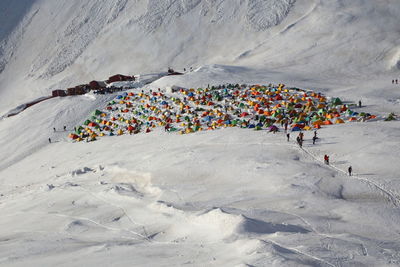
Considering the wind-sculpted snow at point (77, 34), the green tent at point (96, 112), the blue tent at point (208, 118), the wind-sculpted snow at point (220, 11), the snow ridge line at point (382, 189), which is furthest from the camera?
the wind-sculpted snow at point (77, 34)

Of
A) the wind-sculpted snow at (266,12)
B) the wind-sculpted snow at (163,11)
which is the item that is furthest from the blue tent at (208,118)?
the wind-sculpted snow at (163,11)

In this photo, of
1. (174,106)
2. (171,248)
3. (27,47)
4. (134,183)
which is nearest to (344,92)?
(174,106)

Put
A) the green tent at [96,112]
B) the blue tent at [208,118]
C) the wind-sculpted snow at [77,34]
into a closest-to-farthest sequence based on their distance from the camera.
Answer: the blue tent at [208,118]
the green tent at [96,112]
the wind-sculpted snow at [77,34]

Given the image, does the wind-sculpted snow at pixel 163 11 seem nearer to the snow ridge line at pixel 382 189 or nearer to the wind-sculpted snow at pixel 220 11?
the wind-sculpted snow at pixel 220 11

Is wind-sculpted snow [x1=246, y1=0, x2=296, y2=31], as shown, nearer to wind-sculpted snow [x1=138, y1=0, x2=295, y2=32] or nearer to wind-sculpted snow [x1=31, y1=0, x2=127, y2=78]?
wind-sculpted snow [x1=138, y1=0, x2=295, y2=32]

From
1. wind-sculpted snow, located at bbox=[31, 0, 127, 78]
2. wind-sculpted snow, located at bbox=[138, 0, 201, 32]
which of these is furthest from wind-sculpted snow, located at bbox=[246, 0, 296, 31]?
wind-sculpted snow, located at bbox=[31, 0, 127, 78]

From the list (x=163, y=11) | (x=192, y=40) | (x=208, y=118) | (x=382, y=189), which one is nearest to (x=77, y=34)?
(x=163, y=11)

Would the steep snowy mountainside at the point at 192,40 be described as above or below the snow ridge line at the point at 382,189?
above

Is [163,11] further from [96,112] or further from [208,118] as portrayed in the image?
[208,118]
